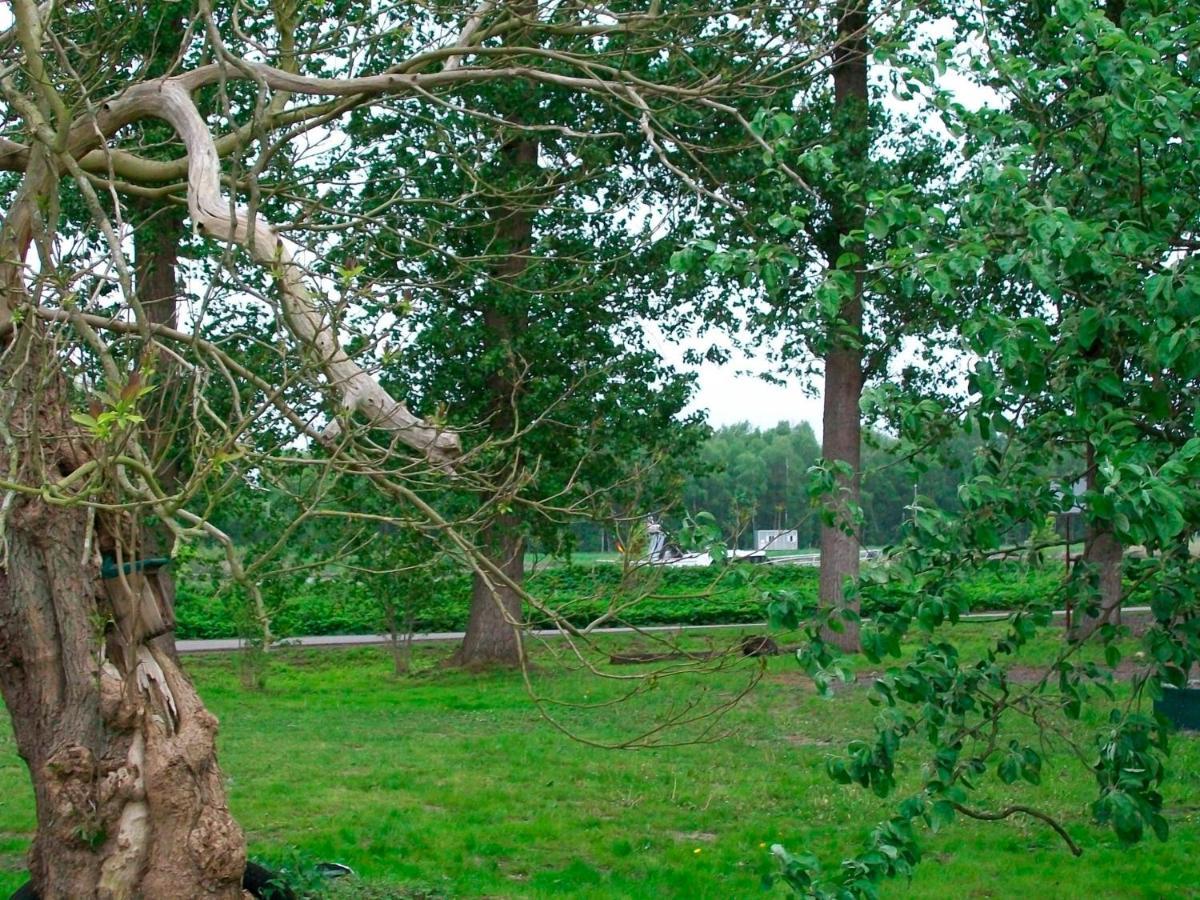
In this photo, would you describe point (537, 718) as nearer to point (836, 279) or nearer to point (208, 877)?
point (208, 877)

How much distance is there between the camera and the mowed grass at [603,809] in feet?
23.0

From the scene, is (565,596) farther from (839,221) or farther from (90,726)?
(90,726)

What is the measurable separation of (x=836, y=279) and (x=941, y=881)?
448 cm

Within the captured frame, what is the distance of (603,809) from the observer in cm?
888

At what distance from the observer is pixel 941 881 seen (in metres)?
6.95

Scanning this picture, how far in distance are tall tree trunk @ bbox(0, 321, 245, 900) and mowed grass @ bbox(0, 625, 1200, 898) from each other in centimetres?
111

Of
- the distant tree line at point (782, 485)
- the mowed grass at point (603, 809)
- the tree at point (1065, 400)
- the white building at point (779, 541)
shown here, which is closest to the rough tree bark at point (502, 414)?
the distant tree line at point (782, 485)

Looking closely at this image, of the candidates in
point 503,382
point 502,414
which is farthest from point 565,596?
point 503,382

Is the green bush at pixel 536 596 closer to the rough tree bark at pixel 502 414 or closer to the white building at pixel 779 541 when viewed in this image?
the white building at pixel 779 541

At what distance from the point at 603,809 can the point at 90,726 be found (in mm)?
4307

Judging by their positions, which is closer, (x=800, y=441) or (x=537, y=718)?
(x=537, y=718)

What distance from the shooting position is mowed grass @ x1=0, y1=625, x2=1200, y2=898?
7.01m

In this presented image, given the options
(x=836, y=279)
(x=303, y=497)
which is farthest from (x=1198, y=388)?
(x=303, y=497)

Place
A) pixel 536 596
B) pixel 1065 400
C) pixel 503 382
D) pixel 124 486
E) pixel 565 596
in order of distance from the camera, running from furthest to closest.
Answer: pixel 503 382 < pixel 565 596 < pixel 536 596 < pixel 124 486 < pixel 1065 400
